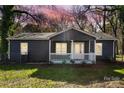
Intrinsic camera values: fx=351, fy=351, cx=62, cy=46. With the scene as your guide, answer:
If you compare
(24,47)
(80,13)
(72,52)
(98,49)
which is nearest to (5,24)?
(24,47)

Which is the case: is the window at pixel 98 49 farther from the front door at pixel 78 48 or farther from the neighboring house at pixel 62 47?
the front door at pixel 78 48

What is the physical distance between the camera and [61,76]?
14.0 meters

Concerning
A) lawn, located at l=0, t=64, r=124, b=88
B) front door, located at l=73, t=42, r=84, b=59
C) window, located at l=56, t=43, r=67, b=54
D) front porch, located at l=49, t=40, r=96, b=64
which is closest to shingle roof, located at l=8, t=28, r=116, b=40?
front porch, located at l=49, t=40, r=96, b=64

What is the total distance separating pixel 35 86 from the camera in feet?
41.5

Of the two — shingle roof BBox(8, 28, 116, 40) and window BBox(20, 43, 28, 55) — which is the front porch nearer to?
shingle roof BBox(8, 28, 116, 40)

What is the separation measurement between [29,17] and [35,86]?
13.4 feet

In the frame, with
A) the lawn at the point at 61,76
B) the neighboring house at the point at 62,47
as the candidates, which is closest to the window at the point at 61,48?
the neighboring house at the point at 62,47

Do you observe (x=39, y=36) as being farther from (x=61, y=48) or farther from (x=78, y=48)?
(x=78, y=48)

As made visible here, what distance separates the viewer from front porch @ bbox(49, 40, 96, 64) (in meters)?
17.4

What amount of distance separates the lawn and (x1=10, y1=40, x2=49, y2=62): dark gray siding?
1722mm

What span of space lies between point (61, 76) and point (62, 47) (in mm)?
5412

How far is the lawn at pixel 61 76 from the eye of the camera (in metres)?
12.9
